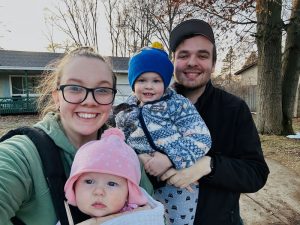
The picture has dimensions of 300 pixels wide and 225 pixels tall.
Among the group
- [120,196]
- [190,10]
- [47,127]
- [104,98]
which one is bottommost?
[120,196]

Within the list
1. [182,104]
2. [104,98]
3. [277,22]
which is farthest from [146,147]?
[277,22]

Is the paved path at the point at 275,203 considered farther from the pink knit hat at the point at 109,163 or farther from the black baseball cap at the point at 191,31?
the pink knit hat at the point at 109,163

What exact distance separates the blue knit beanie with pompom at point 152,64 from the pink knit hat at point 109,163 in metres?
0.85

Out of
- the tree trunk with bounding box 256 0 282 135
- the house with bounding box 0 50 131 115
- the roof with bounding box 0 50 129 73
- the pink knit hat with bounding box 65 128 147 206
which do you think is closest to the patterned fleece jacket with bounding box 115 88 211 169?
the pink knit hat with bounding box 65 128 147 206

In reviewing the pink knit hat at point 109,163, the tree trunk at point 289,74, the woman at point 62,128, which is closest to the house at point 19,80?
the tree trunk at point 289,74

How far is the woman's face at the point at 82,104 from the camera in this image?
5.71ft

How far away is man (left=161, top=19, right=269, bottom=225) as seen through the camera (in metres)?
2.18

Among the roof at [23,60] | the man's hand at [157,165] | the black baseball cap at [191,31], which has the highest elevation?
the roof at [23,60]

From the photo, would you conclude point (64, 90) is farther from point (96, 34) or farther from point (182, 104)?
point (96, 34)

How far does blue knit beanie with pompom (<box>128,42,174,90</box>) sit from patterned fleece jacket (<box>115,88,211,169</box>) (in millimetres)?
156

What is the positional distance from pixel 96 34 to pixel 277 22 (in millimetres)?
32672

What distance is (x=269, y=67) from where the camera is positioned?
33.6 ft

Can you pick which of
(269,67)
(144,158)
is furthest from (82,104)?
(269,67)

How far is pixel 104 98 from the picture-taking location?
1801 millimetres
